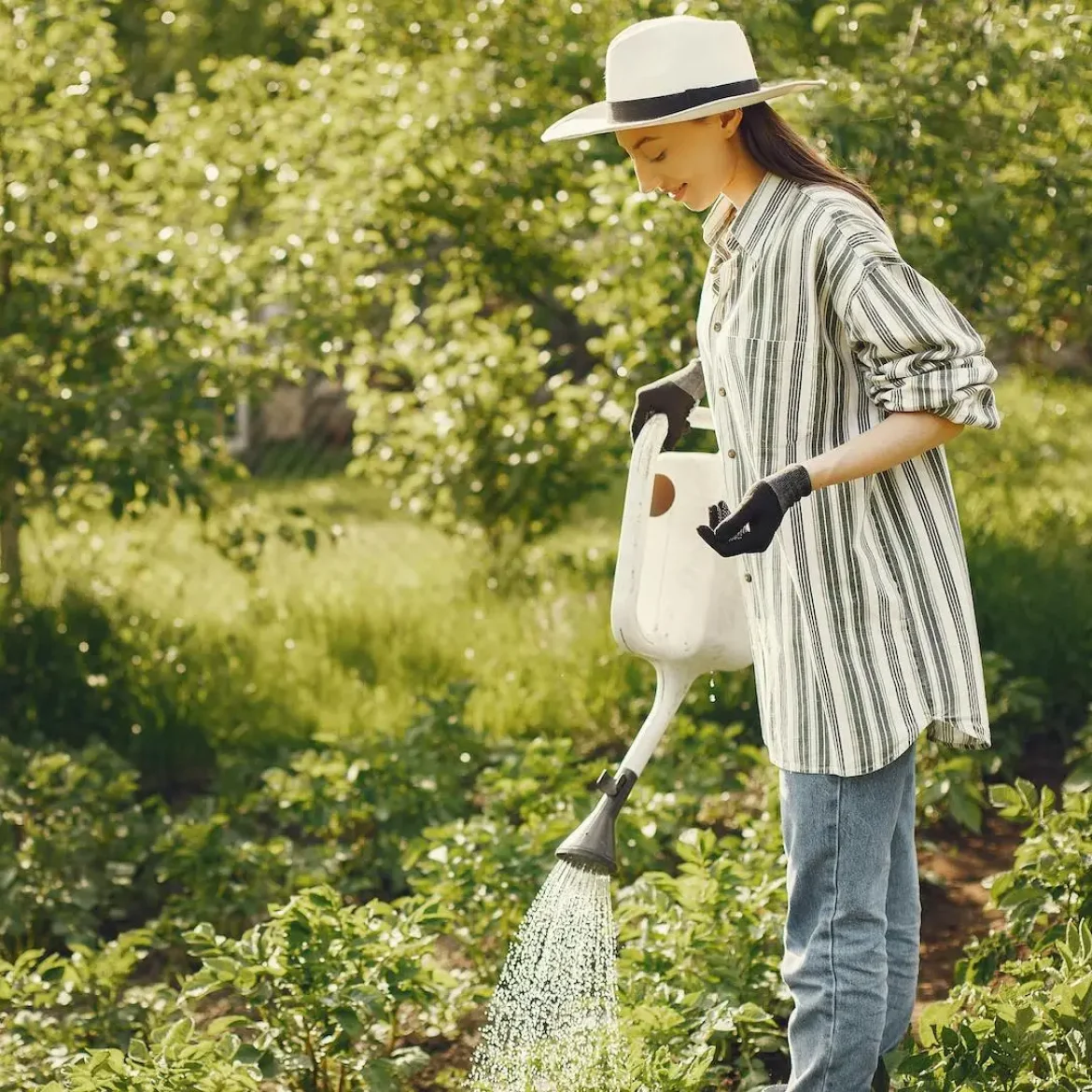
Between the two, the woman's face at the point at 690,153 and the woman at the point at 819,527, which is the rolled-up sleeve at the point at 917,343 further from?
the woman's face at the point at 690,153

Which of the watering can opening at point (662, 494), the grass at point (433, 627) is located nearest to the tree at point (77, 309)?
the grass at point (433, 627)

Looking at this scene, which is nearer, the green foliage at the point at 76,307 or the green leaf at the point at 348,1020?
the green leaf at the point at 348,1020

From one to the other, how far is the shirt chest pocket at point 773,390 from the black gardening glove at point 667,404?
278mm

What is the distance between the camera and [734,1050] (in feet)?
9.25

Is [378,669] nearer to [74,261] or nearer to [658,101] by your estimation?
[74,261]

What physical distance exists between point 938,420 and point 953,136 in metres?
2.58

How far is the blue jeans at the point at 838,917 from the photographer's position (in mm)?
2115

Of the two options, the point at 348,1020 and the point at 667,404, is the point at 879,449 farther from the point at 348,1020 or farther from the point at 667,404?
the point at 348,1020

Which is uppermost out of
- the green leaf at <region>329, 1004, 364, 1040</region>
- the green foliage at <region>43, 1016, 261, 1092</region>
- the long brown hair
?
the long brown hair

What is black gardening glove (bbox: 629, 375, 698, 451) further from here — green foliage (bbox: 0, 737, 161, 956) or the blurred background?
green foliage (bbox: 0, 737, 161, 956)

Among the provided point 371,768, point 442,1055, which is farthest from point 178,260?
point 442,1055

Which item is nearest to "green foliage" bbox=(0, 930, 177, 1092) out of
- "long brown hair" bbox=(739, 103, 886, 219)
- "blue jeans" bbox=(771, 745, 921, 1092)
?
"blue jeans" bbox=(771, 745, 921, 1092)

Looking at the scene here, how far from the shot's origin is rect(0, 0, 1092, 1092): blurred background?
278 centimetres

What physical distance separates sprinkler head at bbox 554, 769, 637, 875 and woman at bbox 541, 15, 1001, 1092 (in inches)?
10.3
